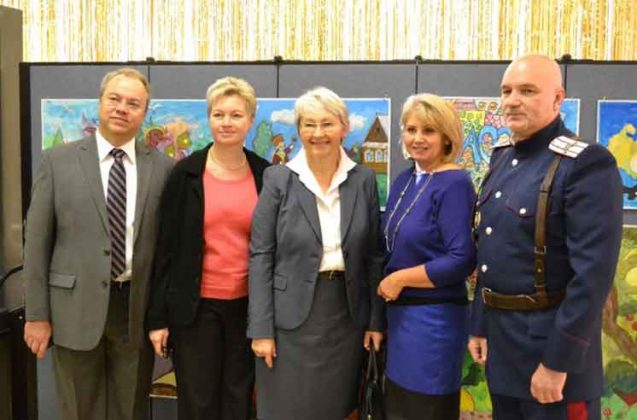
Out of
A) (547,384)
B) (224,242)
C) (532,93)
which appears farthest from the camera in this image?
(224,242)

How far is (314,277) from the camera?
2412 mm

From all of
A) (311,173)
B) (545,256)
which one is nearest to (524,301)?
(545,256)

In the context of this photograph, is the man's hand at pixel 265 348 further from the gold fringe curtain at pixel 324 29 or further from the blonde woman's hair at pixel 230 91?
the gold fringe curtain at pixel 324 29

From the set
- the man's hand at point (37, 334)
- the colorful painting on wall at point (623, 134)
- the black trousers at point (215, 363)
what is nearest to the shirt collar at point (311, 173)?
the black trousers at point (215, 363)

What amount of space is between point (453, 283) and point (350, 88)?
1.34 meters

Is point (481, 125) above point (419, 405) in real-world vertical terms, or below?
above

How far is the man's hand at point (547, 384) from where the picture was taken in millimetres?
1869

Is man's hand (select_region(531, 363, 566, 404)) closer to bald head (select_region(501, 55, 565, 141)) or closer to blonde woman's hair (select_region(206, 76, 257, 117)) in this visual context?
bald head (select_region(501, 55, 565, 141))

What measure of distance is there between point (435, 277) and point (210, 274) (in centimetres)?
89

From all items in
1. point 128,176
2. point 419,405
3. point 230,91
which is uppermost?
point 230,91

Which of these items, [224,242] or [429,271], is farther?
[224,242]

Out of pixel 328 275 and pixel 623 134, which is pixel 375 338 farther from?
pixel 623 134

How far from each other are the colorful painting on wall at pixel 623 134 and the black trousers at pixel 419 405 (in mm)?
1510

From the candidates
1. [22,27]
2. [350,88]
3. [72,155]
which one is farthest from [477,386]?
[22,27]
